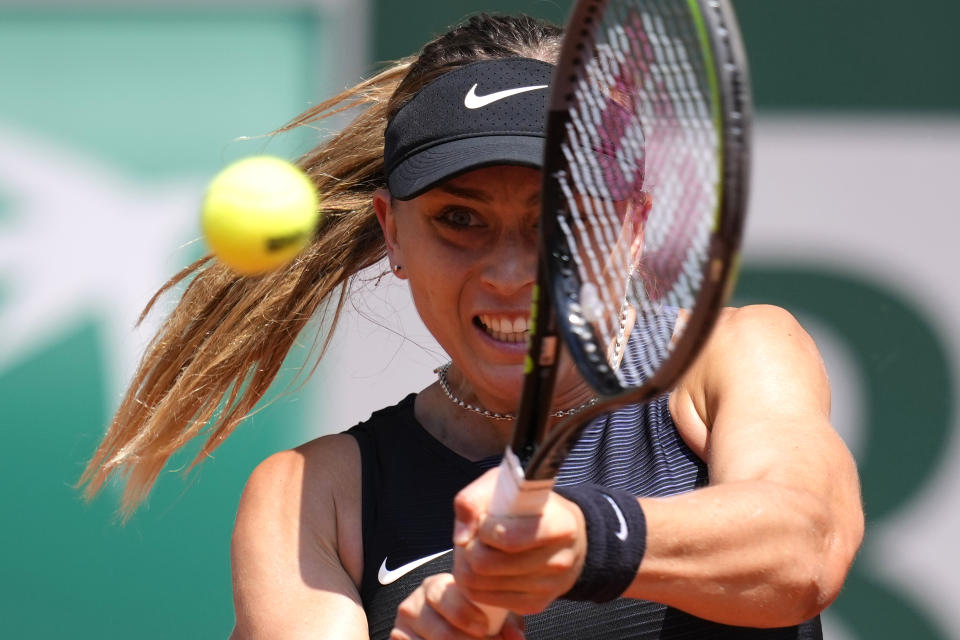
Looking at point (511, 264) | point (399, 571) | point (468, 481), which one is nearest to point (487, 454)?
point (468, 481)

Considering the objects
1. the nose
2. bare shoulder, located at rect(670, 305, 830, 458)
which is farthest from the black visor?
bare shoulder, located at rect(670, 305, 830, 458)

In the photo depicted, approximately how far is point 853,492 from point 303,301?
963 millimetres

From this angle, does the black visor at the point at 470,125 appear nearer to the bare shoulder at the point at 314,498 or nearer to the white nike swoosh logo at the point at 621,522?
the bare shoulder at the point at 314,498

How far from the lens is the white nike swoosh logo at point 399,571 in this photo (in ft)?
5.58

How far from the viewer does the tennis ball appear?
170 cm

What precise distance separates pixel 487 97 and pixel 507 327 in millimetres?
303

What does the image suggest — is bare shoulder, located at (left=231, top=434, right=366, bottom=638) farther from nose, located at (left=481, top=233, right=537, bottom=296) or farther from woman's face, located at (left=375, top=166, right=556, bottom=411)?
nose, located at (left=481, top=233, right=537, bottom=296)

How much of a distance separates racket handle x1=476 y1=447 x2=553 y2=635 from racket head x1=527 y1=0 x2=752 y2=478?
0.01 m

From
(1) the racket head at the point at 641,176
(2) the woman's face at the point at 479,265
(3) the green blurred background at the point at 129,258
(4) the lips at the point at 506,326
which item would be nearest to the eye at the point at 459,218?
(2) the woman's face at the point at 479,265

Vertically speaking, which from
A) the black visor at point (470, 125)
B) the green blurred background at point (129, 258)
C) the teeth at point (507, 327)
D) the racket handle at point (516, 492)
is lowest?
the green blurred background at point (129, 258)

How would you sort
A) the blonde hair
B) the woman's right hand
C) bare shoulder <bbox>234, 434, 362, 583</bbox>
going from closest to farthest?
the woman's right hand < bare shoulder <bbox>234, 434, 362, 583</bbox> < the blonde hair

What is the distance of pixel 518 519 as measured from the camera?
1.16 meters

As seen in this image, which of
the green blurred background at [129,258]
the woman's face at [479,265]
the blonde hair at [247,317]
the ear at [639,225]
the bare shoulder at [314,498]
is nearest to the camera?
the ear at [639,225]

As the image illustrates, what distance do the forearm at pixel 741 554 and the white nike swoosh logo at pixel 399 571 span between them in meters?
0.47
